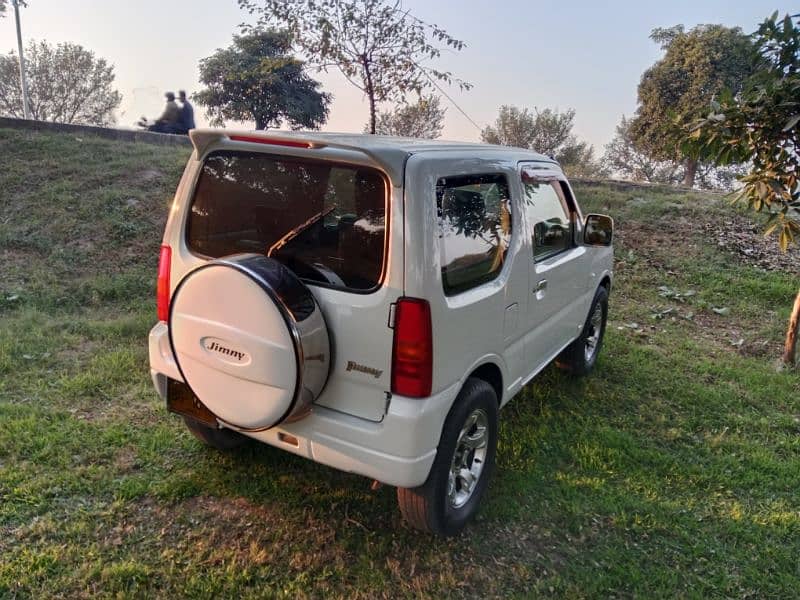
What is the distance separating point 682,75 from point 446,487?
23679mm

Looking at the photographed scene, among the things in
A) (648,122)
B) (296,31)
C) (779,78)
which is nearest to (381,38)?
(296,31)

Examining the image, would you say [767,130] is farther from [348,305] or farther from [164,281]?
[164,281]

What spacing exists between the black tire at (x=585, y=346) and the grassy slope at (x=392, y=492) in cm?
14

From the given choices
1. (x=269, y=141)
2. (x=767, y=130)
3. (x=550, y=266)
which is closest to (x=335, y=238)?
(x=269, y=141)

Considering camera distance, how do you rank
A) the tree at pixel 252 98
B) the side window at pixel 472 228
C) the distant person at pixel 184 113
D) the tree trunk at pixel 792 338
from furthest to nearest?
the tree at pixel 252 98 < the distant person at pixel 184 113 < the tree trunk at pixel 792 338 < the side window at pixel 472 228

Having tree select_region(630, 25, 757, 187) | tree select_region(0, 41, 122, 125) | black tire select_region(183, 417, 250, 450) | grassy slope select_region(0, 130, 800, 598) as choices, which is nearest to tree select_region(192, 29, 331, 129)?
tree select_region(0, 41, 122, 125)

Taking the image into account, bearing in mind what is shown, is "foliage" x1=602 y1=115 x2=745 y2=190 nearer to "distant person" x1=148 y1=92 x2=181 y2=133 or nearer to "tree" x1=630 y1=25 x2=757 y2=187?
"tree" x1=630 y1=25 x2=757 y2=187

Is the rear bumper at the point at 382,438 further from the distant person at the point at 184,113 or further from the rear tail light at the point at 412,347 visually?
the distant person at the point at 184,113

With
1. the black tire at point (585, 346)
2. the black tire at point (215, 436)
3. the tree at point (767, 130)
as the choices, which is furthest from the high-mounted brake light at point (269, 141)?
the tree at point (767, 130)

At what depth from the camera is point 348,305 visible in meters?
2.28

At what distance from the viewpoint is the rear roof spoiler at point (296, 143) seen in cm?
220

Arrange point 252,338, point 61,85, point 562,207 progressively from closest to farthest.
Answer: point 252,338 < point 562,207 < point 61,85

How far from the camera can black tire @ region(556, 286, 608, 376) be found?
176 inches

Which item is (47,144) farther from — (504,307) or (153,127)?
(504,307)
